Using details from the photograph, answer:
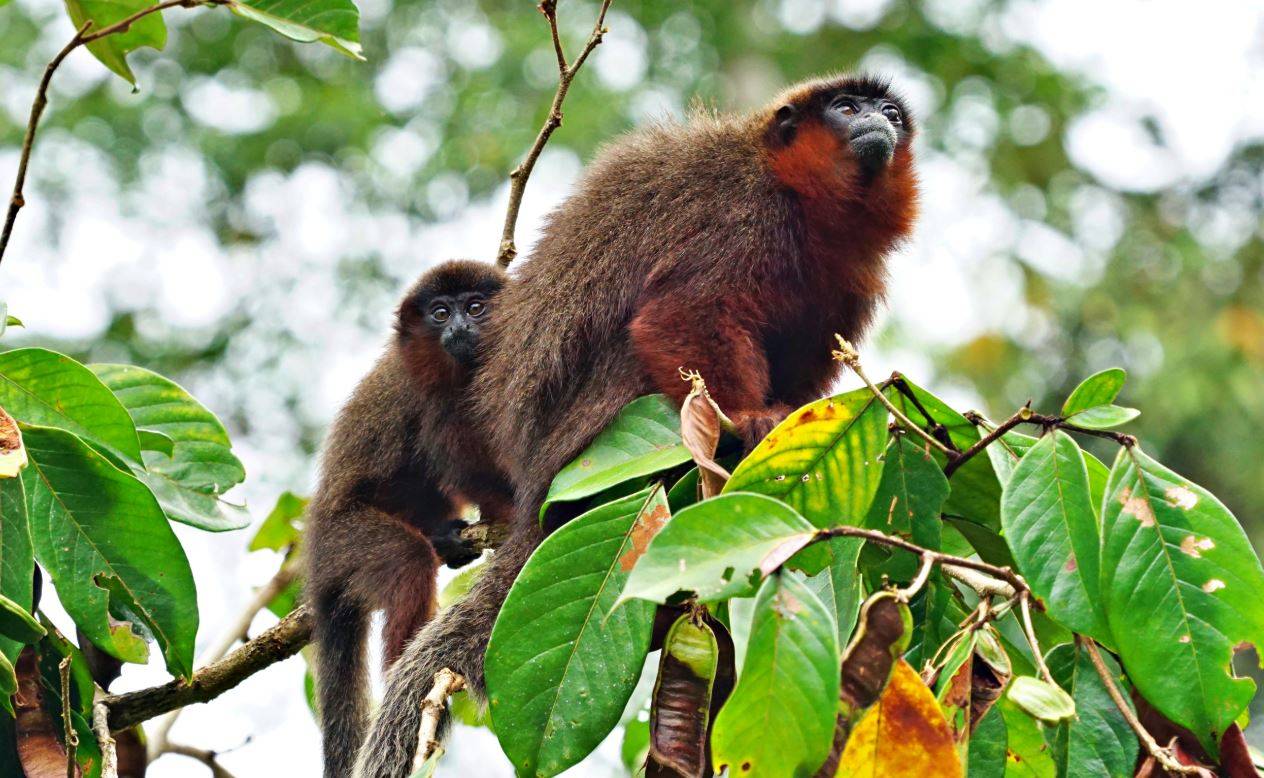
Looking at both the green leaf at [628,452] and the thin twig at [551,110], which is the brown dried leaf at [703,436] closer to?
the green leaf at [628,452]

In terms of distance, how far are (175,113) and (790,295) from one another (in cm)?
1083

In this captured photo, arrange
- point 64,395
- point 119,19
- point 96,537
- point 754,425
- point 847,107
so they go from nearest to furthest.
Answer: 1. point 96,537
2. point 64,395
3. point 119,19
4. point 754,425
5. point 847,107

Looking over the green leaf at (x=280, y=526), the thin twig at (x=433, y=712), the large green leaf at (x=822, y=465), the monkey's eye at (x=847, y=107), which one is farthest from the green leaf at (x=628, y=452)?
the green leaf at (x=280, y=526)

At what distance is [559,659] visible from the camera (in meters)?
2.10

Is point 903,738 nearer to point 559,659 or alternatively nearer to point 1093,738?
point 1093,738

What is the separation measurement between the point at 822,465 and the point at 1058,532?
1.24ft

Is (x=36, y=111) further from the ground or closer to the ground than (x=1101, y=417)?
further from the ground

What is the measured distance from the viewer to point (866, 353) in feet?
13.0

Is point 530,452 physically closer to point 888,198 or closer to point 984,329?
point 888,198

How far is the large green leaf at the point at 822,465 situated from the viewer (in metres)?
2.12

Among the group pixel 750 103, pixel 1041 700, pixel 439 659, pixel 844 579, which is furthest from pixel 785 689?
pixel 750 103

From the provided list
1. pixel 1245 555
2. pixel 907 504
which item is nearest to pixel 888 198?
pixel 907 504

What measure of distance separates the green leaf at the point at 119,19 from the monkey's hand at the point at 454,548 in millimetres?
1868

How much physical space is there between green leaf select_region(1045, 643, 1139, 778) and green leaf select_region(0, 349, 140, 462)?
5.68ft
